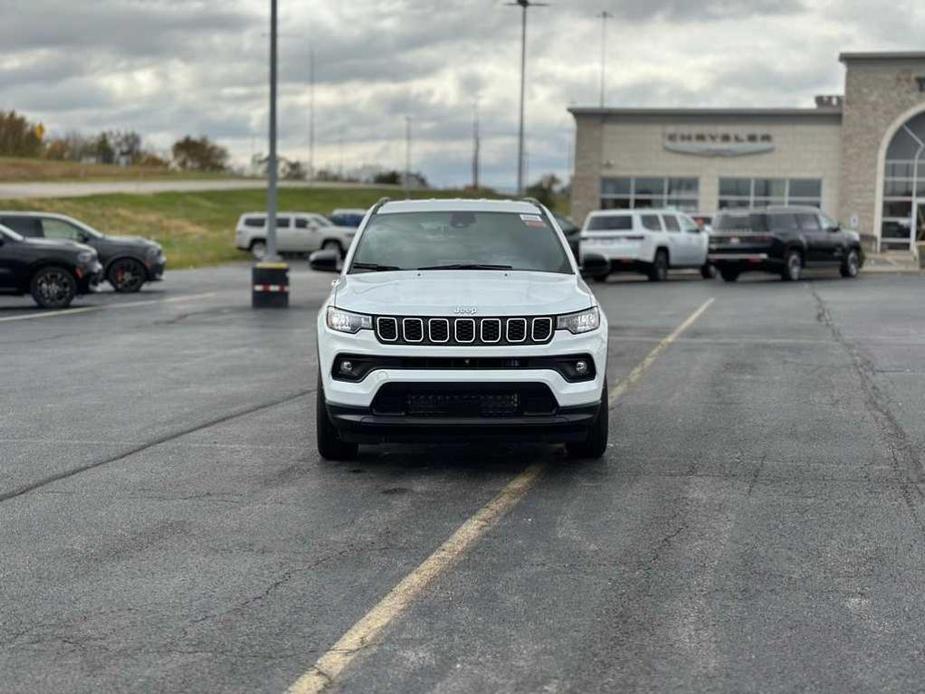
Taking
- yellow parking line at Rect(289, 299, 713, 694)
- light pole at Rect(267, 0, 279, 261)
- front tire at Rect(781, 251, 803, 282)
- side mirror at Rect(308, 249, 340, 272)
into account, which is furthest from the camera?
front tire at Rect(781, 251, 803, 282)

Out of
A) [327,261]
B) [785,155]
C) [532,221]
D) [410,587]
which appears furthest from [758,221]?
[410,587]

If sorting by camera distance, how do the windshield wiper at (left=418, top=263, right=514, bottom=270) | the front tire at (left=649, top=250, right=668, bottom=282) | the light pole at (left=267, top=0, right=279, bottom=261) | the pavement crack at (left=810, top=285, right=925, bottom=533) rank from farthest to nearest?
1. the front tire at (left=649, top=250, right=668, bottom=282)
2. the light pole at (left=267, top=0, right=279, bottom=261)
3. the windshield wiper at (left=418, top=263, right=514, bottom=270)
4. the pavement crack at (left=810, top=285, right=925, bottom=533)

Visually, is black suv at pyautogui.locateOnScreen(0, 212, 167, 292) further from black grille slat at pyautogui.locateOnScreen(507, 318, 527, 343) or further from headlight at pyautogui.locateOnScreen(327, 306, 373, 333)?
black grille slat at pyautogui.locateOnScreen(507, 318, 527, 343)

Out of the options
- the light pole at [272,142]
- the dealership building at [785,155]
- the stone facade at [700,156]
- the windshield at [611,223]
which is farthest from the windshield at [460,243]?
the stone facade at [700,156]

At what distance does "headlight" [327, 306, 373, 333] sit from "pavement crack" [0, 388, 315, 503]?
1.87 meters

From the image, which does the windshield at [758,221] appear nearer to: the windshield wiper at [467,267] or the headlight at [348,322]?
the windshield wiper at [467,267]

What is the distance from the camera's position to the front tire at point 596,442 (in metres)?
8.09

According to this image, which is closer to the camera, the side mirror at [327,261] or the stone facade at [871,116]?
the side mirror at [327,261]

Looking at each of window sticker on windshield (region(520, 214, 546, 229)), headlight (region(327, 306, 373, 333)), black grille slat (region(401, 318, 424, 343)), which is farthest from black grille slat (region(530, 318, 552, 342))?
window sticker on windshield (region(520, 214, 546, 229))

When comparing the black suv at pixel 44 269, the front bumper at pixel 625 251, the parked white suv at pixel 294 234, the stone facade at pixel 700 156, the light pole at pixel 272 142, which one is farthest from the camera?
the stone facade at pixel 700 156

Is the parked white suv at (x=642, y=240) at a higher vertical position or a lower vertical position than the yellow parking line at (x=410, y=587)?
higher

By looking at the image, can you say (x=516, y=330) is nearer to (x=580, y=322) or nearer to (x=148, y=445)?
(x=580, y=322)

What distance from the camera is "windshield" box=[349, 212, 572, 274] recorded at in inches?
351

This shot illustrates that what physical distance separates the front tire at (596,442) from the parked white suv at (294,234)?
140ft
